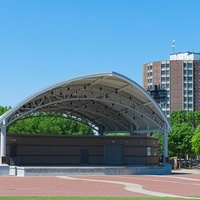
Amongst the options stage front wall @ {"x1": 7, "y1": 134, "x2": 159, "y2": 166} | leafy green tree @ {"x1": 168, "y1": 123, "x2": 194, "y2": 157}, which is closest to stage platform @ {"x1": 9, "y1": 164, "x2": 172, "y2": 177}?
stage front wall @ {"x1": 7, "y1": 134, "x2": 159, "y2": 166}

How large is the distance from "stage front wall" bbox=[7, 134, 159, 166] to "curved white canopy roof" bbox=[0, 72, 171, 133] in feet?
8.32

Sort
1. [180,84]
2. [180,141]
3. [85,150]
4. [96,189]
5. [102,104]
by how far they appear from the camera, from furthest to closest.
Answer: [180,84]
[180,141]
[102,104]
[85,150]
[96,189]

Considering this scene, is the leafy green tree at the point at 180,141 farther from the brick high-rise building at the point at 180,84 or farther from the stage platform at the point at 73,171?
the brick high-rise building at the point at 180,84

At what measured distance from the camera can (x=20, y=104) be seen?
4019 cm

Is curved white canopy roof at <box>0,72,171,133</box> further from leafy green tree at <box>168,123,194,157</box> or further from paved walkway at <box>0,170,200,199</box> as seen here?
leafy green tree at <box>168,123,194,157</box>

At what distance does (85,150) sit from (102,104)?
5269mm

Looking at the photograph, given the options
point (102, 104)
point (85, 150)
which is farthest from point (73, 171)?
point (102, 104)

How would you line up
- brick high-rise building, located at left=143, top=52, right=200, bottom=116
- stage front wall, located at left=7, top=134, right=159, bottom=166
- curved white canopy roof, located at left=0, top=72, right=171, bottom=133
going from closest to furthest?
curved white canopy roof, located at left=0, top=72, right=171, bottom=133, stage front wall, located at left=7, top=134, right=159, bottom=166, brick high-rise building, located at left=143, top=52, right=200, bottom=116

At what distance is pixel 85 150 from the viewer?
5234cm

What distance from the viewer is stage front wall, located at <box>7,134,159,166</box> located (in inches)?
1955

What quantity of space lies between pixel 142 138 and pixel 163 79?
107477 millimetres

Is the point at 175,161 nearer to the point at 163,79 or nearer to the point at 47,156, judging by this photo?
the point at 47,156

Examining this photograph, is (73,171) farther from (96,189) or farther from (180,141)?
(180,141)

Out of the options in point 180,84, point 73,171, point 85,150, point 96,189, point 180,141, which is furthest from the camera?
point 180,84
